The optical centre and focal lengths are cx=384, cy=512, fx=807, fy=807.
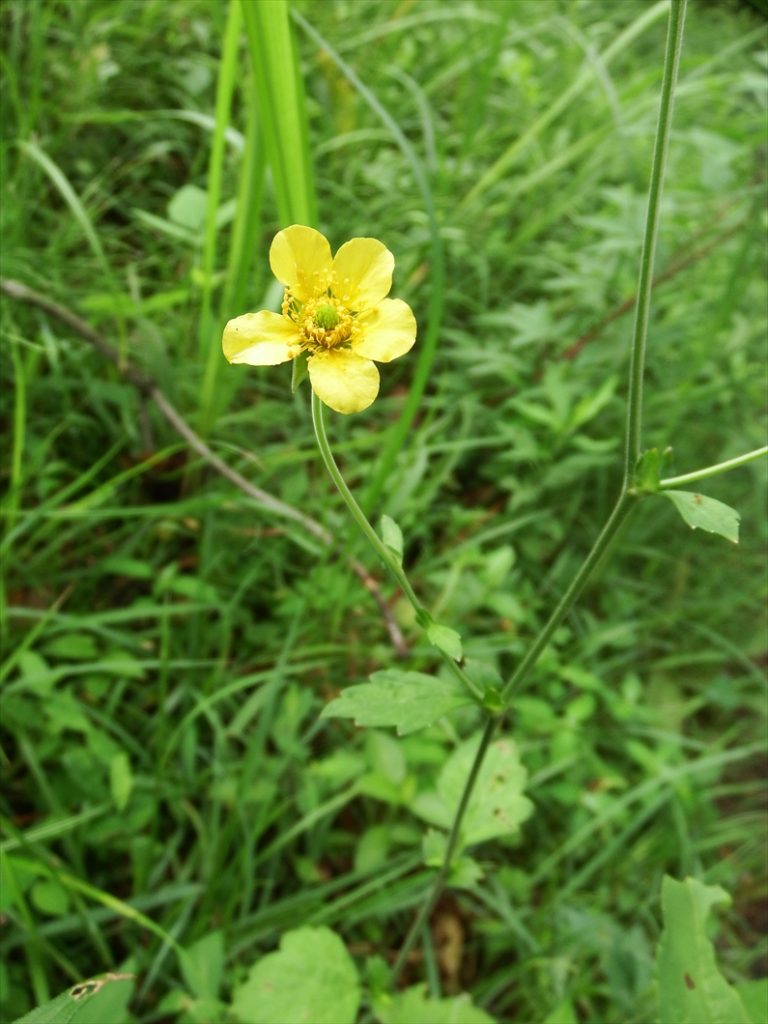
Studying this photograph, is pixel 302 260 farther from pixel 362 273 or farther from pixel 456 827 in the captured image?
pixel 456 827

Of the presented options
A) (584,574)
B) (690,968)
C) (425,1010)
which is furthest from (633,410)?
(425,1010)

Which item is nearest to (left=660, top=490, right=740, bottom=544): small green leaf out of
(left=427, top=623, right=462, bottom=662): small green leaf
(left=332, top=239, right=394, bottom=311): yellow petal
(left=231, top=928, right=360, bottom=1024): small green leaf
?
(left=427, top=623, right=462, bottom=662): small green leaf

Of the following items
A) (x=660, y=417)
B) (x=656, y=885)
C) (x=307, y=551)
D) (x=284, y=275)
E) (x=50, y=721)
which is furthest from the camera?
(x=660, y=417)

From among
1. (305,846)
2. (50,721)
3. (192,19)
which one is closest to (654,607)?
(305,846)

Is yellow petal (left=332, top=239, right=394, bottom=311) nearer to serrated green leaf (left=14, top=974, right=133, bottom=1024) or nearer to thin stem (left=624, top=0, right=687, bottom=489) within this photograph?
thin stem (left=624, top=0, right=687, bottom=489)

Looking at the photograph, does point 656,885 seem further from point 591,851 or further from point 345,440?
point 345,440

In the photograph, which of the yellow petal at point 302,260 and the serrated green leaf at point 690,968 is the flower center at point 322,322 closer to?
the yellow petal at point 302,260
